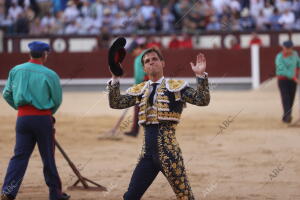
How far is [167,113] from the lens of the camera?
450cm

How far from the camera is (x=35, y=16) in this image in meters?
18.8

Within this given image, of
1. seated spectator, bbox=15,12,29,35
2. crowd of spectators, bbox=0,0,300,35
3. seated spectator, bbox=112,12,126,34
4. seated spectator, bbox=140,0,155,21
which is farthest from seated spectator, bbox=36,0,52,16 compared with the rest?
seated spectator, bbox=140,0,155,21

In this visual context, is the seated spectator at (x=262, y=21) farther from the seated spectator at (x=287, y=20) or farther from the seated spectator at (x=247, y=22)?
the seated spectator at (x=287, y=20)

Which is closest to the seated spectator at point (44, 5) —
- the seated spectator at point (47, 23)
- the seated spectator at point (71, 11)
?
the seated spectator at point (47, 23)

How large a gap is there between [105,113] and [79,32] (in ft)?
17.9

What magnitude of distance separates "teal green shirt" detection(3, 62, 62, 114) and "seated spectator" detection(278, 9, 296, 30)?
12.4m

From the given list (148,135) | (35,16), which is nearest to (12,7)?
(35,16)

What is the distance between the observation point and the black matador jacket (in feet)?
14.5

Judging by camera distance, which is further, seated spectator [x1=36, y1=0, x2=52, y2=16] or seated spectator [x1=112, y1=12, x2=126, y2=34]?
seated spectator [x1=36, y1=0, x2=52, y2=16]

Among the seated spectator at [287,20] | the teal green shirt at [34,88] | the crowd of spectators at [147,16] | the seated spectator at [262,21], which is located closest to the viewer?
the teal green shirt at [34,88]

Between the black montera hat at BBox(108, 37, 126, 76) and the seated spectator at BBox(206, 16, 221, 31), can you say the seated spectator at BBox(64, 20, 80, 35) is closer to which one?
the seated spectator at BBox(206, 16, 221, 31)

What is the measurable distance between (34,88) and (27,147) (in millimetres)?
439

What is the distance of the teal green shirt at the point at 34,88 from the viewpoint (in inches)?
212

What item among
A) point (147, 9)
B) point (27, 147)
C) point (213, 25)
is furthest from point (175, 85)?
point (213, 25)
